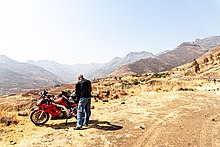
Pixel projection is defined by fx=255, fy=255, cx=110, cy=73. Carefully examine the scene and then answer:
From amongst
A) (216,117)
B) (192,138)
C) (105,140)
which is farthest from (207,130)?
(105,140)

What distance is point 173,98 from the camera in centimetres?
1845

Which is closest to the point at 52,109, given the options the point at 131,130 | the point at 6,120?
the point at 6,120

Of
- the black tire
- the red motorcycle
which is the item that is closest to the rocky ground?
the black tire

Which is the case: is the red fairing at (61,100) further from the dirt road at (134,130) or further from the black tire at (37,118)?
the dirt road at (134,130)

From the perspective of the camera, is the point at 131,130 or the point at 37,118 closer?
the point at 131,130

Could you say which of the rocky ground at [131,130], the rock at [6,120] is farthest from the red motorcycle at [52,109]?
the rock at [6,120]

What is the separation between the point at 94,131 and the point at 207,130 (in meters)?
4.55

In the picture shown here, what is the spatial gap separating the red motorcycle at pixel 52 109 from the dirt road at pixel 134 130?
1.18 ft

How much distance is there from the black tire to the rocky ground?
0.23 m

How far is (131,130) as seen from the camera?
10531 millimetres

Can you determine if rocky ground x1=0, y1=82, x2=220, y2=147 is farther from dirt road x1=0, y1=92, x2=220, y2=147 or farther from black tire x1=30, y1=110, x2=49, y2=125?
black tire x1=30, y1=110, x2=49, y2=125

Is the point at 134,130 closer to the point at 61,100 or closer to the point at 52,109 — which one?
the point at 61,100

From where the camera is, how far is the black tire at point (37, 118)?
11.5 m

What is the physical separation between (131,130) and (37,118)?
14.4ft
